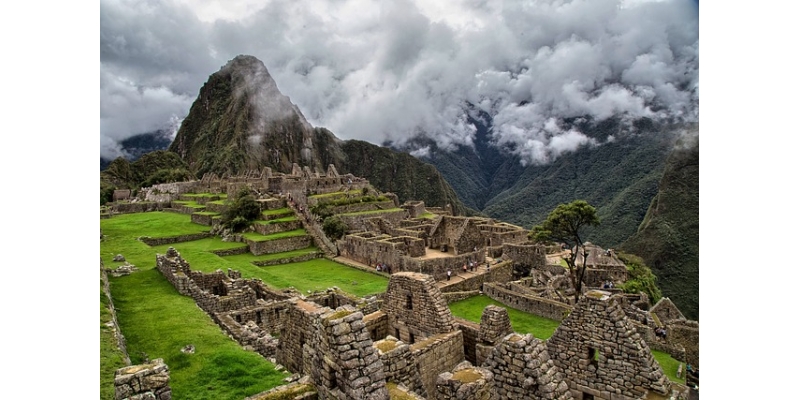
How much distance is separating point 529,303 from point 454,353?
519 inches

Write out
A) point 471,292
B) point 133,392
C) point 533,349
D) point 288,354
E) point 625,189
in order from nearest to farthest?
point 533,349, point 133,392, point 288,354, point 471,292, point 625,189

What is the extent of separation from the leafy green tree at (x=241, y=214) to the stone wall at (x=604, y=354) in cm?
3385

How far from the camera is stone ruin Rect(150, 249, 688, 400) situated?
392 cm

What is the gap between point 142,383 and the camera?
4723 millimetres

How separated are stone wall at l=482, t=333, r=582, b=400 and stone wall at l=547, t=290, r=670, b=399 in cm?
93

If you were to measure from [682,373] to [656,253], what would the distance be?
13945 millimetres

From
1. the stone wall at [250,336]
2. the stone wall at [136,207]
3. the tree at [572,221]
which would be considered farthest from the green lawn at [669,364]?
the stone wall at [136,207]

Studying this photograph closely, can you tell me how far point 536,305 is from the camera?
59.3ft

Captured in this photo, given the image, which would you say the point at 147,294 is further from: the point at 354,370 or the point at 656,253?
the point at 656,253

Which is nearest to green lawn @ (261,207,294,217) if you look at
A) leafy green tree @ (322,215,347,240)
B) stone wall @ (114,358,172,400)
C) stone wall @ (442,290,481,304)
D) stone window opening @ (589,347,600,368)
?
leafy green tree @ (322,215,347,240)

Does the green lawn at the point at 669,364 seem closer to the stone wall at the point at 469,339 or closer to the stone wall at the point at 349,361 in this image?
the stone wall at the point at 469,339

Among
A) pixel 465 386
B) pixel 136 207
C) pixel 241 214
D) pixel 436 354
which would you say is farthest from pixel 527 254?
pixel 136 207
